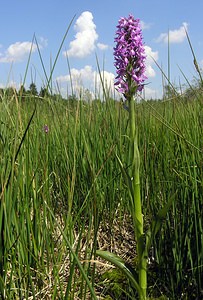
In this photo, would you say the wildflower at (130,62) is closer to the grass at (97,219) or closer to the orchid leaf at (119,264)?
the grass at (97,219)

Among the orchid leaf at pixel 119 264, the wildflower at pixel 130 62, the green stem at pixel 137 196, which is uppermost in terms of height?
the wildflower at pixel 130 62

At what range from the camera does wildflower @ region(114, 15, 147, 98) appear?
111 centimetres

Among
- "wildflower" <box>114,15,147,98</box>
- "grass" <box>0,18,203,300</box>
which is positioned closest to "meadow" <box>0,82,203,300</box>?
"grass" <box>0,18,203,300</box>

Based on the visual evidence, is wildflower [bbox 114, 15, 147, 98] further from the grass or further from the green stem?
the grass

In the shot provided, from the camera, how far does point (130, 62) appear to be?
3.67 feet

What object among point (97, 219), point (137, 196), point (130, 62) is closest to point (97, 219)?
point (97, 219)

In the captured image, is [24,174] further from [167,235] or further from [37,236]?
[167,235]

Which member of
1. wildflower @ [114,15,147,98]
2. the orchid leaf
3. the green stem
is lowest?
the orchid leaf

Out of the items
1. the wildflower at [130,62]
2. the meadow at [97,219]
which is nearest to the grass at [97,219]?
the meadow at [97,219]

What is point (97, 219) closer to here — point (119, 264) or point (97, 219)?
point (97, 219)

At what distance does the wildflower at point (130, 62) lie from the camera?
111 cm

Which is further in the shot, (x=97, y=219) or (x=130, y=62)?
(x=130, y=62)

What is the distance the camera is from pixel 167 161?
5.32 feet

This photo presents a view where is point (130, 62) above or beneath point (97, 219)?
above
